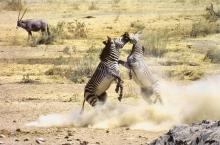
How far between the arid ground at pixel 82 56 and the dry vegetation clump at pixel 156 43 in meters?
0.04

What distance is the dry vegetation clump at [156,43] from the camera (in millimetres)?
22844

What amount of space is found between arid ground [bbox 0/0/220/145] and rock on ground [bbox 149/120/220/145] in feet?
6.39

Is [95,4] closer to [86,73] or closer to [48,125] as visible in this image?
[86,73]

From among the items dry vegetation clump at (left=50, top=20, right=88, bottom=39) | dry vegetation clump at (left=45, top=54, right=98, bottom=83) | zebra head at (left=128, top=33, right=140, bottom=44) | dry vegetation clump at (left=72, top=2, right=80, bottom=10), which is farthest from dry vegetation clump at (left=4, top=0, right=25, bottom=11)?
zebra head at (left=128, top=33, right=140, bottom=44)

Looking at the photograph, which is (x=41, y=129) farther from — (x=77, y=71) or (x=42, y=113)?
(x=77, y=71)

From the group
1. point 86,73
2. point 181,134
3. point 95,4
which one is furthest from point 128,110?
point 95,4

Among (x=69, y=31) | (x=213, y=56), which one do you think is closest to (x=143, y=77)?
(x=213, y=56)

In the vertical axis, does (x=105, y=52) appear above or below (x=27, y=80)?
above

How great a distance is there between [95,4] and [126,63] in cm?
A: 3058

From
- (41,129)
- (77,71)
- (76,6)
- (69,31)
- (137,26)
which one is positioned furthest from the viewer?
(76,6)

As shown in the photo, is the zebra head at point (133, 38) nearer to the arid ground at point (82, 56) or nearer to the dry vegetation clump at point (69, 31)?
the arid ground at point (82, 56)

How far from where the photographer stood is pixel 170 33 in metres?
29.5

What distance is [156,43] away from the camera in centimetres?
2464

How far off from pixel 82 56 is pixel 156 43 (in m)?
3.03
